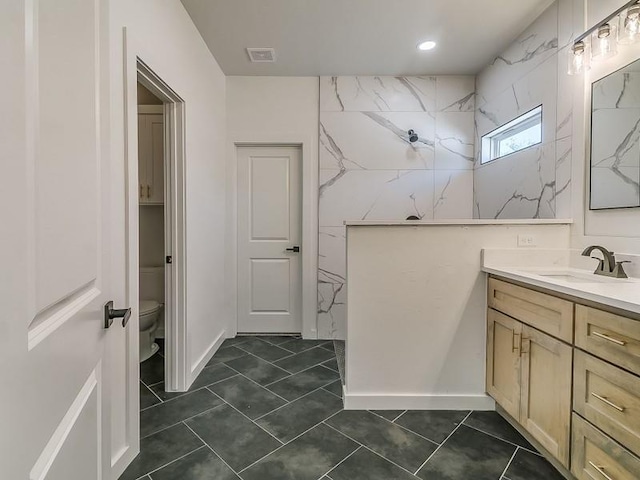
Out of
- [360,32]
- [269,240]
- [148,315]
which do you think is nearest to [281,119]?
[360,32]

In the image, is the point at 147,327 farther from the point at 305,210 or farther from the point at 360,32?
the point at 360,32

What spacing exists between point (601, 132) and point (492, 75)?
147 cm

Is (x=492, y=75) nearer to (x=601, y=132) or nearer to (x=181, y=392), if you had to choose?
(x=601, y=132)

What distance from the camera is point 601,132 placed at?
72.4 inches

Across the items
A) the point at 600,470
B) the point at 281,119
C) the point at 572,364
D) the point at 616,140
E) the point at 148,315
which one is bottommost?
the point at 600,470

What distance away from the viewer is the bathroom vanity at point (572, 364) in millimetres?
1188

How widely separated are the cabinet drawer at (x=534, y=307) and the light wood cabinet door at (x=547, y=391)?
0.05 metres

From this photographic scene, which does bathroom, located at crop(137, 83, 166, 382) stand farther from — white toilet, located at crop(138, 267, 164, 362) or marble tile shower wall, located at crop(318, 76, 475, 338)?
marble tile shower wall, located at crop(318, 76, 475, 338)

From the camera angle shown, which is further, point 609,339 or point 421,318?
point 421,318

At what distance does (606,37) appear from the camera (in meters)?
1.72

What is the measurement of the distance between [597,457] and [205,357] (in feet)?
8.30

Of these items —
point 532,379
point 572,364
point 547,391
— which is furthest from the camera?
point 532,379

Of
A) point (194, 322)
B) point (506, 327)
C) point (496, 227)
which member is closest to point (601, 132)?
point (496, 227)

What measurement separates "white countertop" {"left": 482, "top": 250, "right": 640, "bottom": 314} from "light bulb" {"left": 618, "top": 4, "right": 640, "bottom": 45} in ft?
3.89
